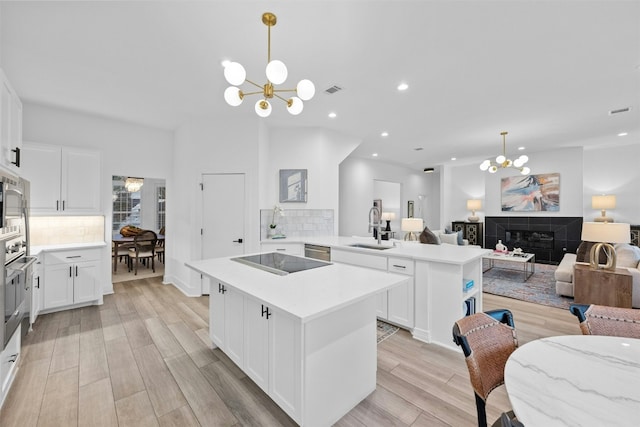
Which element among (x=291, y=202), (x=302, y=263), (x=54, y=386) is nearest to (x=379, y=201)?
(x=291, y=202)

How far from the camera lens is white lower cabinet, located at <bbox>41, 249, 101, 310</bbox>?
11.1 ft

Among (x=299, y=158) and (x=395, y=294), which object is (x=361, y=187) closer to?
(x=299, y=158)

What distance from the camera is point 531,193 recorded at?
23.0 feet

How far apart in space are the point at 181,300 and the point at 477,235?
7.91 metres

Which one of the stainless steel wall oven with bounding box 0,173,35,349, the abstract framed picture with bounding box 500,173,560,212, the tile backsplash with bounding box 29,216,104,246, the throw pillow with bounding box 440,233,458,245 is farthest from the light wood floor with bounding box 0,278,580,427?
the abstract framed picture with bounding box 500,173,560,212

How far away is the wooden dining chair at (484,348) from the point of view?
1.13 meters

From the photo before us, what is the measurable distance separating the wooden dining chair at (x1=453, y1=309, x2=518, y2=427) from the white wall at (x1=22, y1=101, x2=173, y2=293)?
15.8ft

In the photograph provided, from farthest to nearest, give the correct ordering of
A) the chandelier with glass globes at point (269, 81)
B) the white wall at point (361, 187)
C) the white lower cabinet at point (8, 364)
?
1. the white wall at point (361, 187)
2. the white lower cabinet at point (8, 364)
3. the chandelier with glass globes at point (269, 81)

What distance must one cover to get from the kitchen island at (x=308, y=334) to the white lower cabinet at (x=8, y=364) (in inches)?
55.1

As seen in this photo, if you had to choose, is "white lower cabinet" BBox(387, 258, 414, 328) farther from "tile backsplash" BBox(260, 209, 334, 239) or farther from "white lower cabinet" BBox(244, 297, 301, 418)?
"tile backsplash" BBox(260, 209, 334, 239)

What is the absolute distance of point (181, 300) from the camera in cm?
397

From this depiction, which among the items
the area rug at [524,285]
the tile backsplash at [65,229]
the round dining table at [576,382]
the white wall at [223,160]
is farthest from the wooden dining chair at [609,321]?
the tile backsplash at [65,229]

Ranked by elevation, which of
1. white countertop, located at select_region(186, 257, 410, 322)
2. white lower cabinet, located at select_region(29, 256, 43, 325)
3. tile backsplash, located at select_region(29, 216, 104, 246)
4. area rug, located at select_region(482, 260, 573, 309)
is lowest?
area rug, located at select_region(482, 260, 573, 309)

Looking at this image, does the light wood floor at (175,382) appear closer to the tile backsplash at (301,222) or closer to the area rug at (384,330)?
the area rug at (384,330)
